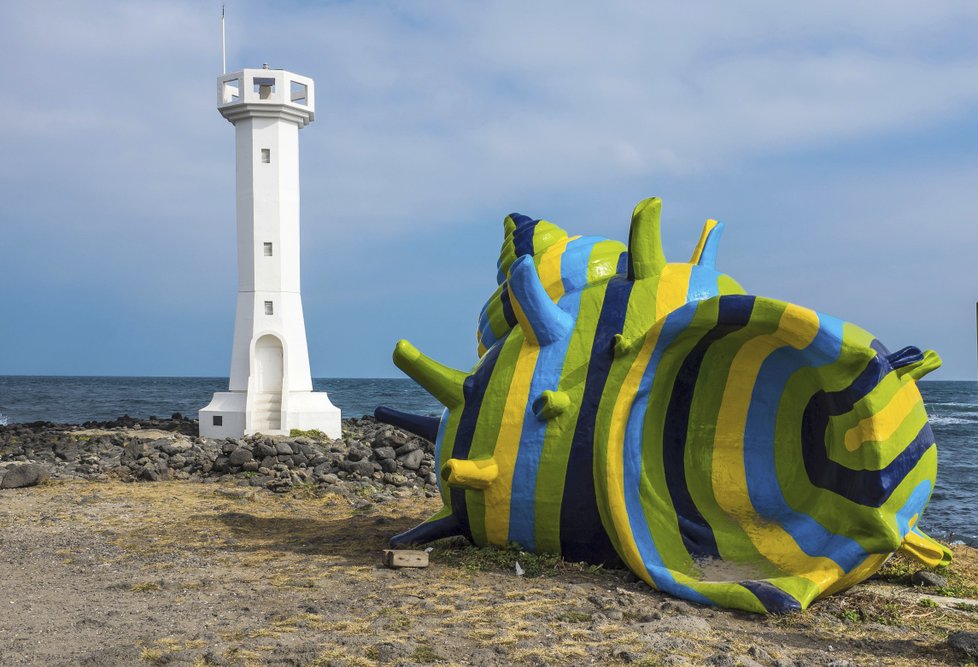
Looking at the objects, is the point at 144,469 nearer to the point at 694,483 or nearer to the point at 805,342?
the point at 694,483

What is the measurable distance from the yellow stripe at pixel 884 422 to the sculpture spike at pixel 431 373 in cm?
Result: 279

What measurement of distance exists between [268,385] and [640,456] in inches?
609

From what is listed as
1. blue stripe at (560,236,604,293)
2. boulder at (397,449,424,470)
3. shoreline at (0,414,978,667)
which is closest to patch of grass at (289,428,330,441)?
boulder at (397,449,424,470)

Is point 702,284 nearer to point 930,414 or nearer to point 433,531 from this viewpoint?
point 433,531

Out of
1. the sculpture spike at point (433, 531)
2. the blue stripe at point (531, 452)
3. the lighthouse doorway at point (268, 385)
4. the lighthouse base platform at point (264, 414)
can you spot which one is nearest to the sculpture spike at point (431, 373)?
the blue stripe at point (531, 452)

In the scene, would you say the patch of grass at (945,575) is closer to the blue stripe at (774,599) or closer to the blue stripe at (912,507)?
the blue stripe at (912,507)

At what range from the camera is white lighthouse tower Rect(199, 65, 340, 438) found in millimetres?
20328

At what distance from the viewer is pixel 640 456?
637 cm

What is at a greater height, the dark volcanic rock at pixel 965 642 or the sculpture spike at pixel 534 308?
the sculpture spike at pixel 534 308

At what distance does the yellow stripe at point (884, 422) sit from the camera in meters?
5.55

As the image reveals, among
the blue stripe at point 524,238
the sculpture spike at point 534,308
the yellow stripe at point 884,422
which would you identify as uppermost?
the blue stripe at point 524,238

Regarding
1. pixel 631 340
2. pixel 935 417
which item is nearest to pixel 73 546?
pixel 631 340

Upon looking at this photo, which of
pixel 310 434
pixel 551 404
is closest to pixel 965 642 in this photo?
pixel 551 404

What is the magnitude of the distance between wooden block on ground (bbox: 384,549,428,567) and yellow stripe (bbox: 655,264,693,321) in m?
2.44
